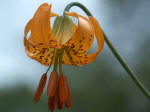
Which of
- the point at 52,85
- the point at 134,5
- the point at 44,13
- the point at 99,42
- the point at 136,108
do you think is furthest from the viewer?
the point at 134,5

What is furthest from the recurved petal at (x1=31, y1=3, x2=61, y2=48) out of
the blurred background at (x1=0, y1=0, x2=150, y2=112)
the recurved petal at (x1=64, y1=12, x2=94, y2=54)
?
the blurred background at (x1=0, y1=0, x2=150, y2=112)

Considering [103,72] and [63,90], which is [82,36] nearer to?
[63,90]

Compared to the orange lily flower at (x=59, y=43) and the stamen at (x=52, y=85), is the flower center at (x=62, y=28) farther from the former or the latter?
the stamen at (x=52, y=85)

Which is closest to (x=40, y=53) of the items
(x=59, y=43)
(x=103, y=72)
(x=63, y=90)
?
(x=59, y=43)

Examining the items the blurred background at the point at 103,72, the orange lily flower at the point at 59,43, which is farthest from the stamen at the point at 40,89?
the blurred background at the point at 103,72

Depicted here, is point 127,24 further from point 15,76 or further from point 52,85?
point 52,85

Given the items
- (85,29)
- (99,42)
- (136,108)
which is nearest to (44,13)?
(85,29)
